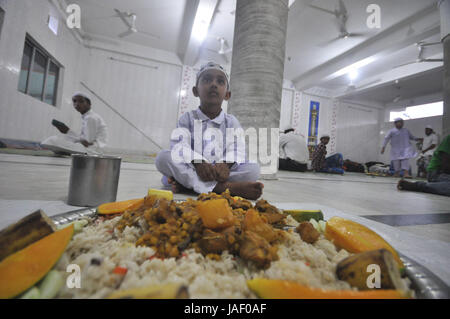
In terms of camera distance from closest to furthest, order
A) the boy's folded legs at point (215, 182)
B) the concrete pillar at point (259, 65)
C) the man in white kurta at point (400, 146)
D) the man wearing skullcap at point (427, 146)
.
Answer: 1. the boy's folded legs at point (215, 182)
2. the concrete pillar at point (259, 65)
3. the man in white kurta at point (400, 146)
4. the man wearing skullcap at point (427, 146)

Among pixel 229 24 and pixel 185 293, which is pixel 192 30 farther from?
pixel 185 293

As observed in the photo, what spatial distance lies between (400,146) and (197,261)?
820 cm

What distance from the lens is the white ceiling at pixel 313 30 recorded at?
4863 mm

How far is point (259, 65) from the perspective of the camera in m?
2.81

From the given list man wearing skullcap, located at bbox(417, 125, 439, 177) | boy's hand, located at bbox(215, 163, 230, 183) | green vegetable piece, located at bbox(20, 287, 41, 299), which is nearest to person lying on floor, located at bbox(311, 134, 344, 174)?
man wearing skullcap, located at bbox(417, 125, 439, 177)

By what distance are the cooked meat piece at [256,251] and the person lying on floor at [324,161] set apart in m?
6.03

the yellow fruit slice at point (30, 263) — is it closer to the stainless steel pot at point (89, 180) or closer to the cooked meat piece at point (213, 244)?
the cooked meat piece at point (213, 244)

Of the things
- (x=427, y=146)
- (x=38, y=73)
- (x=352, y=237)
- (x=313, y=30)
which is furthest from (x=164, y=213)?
(x=427, y=146)

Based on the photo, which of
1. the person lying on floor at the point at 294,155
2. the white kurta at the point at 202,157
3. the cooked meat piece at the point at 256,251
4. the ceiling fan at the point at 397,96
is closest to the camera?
the cooked meat piece at the point at 256,251

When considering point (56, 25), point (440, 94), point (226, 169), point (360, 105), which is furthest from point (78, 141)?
point (440, 94)

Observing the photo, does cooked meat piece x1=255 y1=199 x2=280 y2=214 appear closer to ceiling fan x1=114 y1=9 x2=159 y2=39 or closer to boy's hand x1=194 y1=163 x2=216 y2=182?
boy's hand x1=194 y1=163 x2=216 y2=182

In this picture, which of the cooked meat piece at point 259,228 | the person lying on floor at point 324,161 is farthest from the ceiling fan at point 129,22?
the cooked meat piece at point 259,228

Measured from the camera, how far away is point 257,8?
9.29ft
